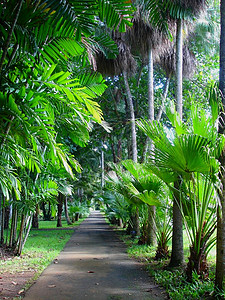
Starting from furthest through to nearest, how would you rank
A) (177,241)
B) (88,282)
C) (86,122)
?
(177,241) → (88,282) → (86,122)

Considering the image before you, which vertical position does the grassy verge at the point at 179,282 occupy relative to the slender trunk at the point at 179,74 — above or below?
below

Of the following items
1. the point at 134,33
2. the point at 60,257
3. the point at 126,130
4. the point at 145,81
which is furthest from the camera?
the point at 126,130

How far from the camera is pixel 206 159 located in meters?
3.94

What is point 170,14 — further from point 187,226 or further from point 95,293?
point 95,293

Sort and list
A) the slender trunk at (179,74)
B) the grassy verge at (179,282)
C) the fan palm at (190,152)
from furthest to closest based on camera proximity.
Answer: the slender trunk at (179,74)
the grassy verge at (179,282)
the fan palm at (190,152)

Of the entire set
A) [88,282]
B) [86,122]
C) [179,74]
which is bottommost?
[88,282]

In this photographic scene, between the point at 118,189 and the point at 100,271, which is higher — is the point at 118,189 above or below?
above

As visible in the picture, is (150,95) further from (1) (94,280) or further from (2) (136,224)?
(1) (94,280)

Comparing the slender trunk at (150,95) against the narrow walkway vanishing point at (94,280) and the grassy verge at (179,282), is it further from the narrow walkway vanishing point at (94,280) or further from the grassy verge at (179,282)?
the grassy verge at (179,282)

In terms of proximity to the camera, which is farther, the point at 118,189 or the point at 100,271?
the point at 118,189

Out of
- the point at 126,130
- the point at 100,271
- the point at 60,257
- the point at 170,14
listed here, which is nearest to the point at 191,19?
the point at 170,14

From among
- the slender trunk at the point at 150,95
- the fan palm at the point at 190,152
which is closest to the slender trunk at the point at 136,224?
the slender trunk at the point at 150,95

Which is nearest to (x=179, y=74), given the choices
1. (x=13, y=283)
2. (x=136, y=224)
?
(x=13, y=283)

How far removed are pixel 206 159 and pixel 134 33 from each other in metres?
8.10
